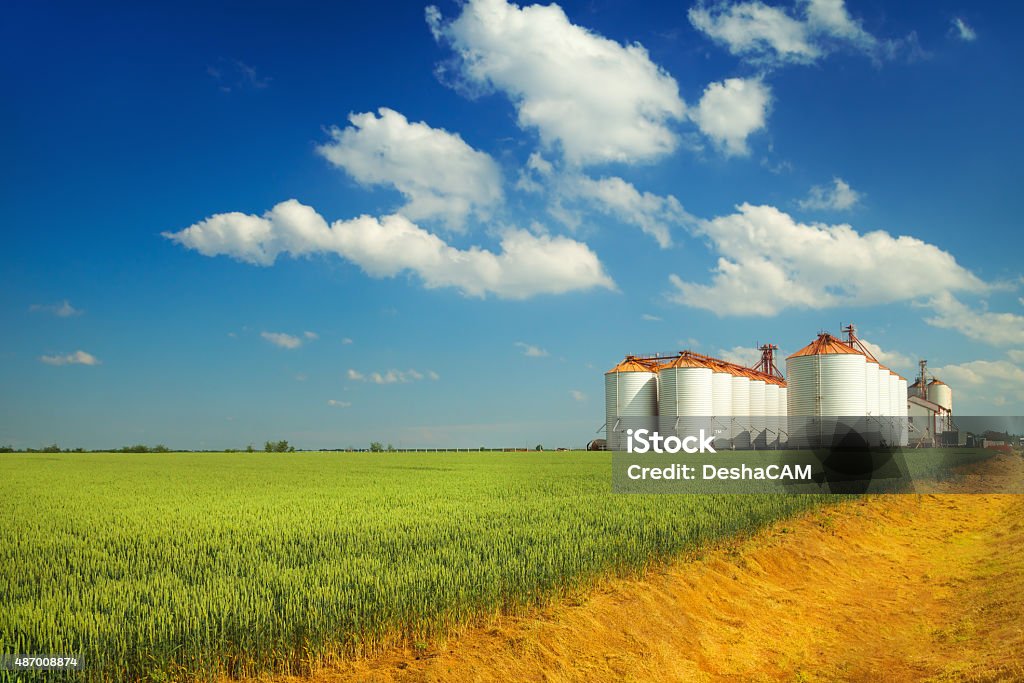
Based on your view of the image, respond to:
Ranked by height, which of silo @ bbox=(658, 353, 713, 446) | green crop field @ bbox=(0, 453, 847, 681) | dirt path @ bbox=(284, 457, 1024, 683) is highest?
silo @ bbox=(658, 353, 713, 446)

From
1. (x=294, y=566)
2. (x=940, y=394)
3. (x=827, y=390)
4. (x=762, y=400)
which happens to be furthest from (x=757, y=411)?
(x=294, y=566)

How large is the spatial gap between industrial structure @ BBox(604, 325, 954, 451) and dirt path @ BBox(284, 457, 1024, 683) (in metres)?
42.1

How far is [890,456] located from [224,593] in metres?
36.1

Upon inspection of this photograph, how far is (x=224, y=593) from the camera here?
842 cm

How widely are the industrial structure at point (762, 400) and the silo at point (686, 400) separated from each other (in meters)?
0.09

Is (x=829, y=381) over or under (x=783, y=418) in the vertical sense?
over

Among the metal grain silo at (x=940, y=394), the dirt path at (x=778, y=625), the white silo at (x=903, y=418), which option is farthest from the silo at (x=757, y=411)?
the dirt path at (x=778, y=625)

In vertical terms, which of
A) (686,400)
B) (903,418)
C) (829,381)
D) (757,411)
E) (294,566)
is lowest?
(294,566)

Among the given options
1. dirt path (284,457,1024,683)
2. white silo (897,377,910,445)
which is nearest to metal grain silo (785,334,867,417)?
white silo (897,377,910,445)

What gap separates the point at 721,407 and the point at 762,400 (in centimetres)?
1093

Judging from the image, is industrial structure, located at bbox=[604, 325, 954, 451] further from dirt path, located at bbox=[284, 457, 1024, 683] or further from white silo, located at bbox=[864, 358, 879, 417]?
dirt path, located at bbox=[284, 457, 1024, 683]

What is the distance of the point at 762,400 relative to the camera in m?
72.8

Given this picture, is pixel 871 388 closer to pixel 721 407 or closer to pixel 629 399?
pixel 721 407

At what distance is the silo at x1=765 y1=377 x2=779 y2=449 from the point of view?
66.9 meters
